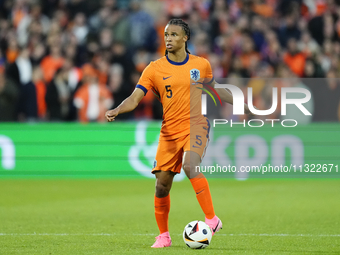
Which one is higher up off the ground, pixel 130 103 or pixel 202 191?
pixel 130 103

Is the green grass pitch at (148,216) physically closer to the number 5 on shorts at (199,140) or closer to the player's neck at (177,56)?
the number 5 on shorts at (199,140)

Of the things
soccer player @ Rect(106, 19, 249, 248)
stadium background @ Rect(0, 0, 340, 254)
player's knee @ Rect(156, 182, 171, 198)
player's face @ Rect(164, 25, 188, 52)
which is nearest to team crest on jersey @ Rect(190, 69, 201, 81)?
soccer player @ Rect(106, 19, 249, 248)

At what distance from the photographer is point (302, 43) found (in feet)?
48.2

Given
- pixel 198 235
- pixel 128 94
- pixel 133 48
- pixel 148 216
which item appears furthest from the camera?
pixel 133 48

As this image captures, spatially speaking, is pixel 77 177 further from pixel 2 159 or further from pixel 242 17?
pixel 242 17

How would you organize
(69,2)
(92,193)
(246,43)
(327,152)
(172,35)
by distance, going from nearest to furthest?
1. (172,35)
2. (92,193)
3. (327,152)
4. (246,43)
5. (69,2)

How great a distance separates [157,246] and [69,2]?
1079 cm

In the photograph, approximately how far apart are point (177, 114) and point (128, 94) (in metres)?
7.06

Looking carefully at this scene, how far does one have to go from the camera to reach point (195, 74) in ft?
19.3

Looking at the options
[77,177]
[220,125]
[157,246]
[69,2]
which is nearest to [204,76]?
[157,246]

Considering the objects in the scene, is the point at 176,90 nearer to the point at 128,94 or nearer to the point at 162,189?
the point at 162,189

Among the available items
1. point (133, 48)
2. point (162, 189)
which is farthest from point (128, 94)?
point (162, 189)

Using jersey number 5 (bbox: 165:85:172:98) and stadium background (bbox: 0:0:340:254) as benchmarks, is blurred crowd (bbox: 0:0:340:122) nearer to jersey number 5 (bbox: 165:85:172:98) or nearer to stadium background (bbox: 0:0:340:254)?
stadium background (bbox: 0:0:340:254)

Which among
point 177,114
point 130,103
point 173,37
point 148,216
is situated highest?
point 173,37
